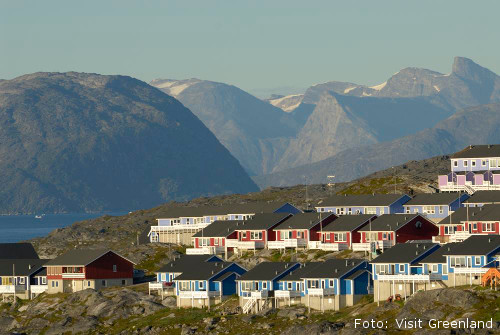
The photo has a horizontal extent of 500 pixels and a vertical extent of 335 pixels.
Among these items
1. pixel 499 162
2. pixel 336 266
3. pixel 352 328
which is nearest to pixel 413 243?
pixel 336 266

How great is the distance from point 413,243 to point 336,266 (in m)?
9.50

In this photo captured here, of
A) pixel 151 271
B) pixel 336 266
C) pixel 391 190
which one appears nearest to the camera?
pixel 336 266

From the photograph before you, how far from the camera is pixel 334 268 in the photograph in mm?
125438

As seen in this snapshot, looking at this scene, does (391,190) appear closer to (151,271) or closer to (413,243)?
(151,271)

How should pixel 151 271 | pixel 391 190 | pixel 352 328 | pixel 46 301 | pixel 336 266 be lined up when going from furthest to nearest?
pixel 391 190 → pixel 151 271 → pixel 46 301 → pixel 336 266 → pixel 352 328

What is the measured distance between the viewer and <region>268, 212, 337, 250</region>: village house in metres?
150

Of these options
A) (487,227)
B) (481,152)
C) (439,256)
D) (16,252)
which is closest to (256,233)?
(487,227)

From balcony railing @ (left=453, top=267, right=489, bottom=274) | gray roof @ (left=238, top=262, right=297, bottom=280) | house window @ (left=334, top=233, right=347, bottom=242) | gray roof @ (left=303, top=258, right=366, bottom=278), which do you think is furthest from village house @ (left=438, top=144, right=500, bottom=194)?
balcony railing @ (left=453, top=267, right=489, bottom=274)

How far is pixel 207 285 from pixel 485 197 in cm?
4042

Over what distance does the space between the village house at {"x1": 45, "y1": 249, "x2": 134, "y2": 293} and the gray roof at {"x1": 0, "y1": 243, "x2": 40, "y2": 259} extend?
22.9 m

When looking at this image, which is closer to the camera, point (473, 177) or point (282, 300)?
point (282, 300)

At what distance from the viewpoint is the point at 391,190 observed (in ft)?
606

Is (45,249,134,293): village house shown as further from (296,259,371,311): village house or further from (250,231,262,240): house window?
(296,259,371,311): village house

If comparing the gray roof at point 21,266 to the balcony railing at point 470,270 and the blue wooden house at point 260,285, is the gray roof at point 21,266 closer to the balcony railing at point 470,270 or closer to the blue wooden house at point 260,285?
the blue wooden house at point 260,285
